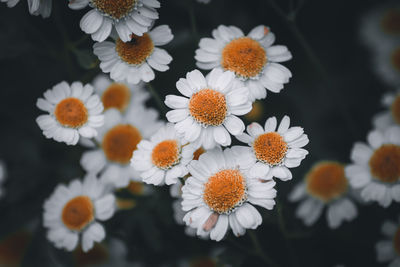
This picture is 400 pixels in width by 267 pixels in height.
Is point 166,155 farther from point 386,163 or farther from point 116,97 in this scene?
point 386,163

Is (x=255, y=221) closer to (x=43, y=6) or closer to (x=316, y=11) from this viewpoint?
(x=43, y=6)

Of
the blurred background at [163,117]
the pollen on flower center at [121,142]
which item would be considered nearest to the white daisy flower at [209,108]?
the blurred background at [163,117]

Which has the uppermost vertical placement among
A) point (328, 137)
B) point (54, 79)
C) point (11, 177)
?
point (54, 79)

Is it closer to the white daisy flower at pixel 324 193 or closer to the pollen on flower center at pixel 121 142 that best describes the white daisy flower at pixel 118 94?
the pollen on flower center at pixel 121 142

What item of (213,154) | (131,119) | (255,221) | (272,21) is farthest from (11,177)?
(272,21)

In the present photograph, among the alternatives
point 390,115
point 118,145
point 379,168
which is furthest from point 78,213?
point 390,115

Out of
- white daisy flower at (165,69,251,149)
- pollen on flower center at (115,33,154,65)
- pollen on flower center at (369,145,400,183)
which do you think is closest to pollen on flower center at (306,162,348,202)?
pollen on flower center at (369,145,400,183)
